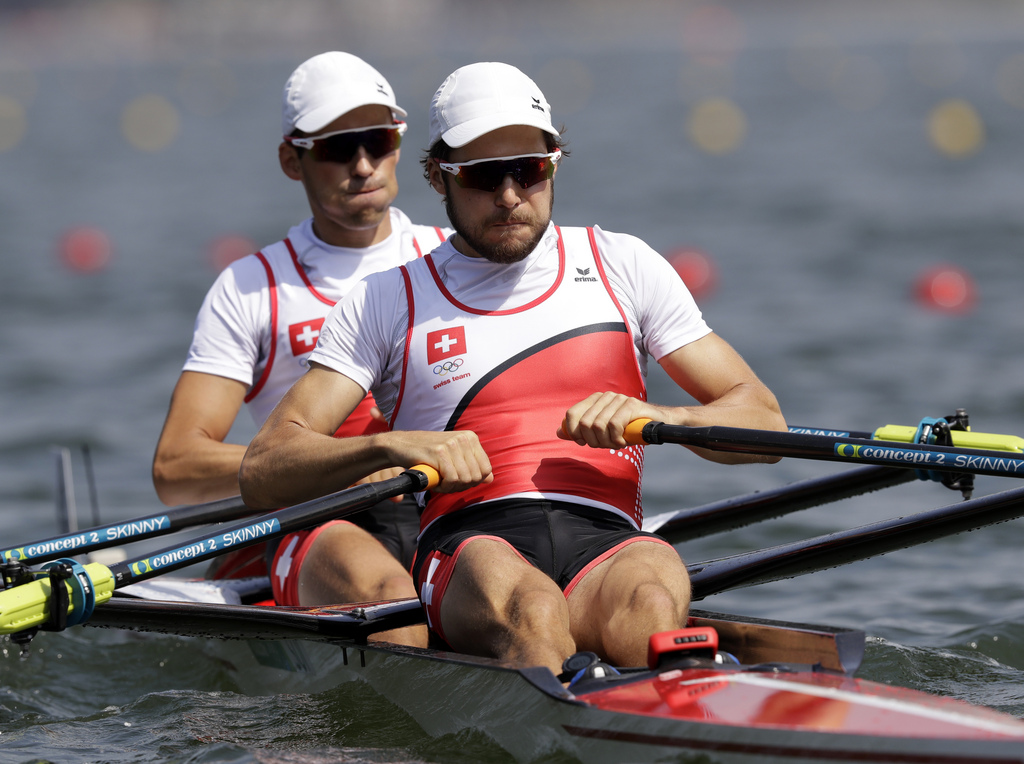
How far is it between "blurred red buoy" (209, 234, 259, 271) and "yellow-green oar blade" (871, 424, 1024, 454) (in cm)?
1226

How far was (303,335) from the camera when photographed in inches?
188

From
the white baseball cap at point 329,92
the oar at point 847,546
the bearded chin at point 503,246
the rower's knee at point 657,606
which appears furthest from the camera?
the white baseball cap at point 329,92

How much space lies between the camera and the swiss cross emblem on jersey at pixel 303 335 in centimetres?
478

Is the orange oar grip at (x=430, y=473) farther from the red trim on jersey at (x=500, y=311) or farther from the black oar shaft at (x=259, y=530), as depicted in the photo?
the red trim on jersey at (x=500, y=311)

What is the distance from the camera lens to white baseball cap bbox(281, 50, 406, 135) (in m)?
4.76

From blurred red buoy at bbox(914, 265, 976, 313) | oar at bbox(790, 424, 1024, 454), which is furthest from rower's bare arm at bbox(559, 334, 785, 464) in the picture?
blurred red buoy at bbox(914, 265, 976, 313)

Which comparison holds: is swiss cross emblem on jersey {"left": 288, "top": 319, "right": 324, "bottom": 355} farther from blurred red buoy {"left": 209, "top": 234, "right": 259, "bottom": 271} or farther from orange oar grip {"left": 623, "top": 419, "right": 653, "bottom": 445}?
blurred red buoy {"left": 209, "top": 234, "right": 259, "bottom": 271}

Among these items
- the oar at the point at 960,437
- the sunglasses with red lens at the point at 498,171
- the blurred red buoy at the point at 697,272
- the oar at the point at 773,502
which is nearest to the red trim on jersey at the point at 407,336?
the sunglasses with red lens at the point at 498,171

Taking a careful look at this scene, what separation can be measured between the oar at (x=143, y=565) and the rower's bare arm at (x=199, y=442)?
101 centimetres

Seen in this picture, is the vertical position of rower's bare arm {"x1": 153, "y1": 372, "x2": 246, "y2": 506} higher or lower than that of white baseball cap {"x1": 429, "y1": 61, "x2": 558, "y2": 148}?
lower

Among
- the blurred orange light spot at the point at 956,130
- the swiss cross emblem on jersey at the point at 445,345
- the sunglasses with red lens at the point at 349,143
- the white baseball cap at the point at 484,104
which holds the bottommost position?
the swiss cross emblem on jersey at the point at 445,345

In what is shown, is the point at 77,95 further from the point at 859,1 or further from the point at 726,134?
the point at 859,1

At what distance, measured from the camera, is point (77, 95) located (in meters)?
47.6

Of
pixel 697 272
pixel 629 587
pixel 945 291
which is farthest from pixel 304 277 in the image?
pixel 697 272
